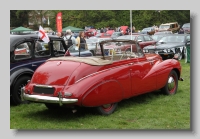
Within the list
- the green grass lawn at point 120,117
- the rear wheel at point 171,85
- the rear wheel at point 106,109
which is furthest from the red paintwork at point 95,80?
the rear wheel at point 171,85

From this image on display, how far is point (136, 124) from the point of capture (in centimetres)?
571

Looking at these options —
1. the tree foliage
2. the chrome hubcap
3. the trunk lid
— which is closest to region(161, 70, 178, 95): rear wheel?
the chrome hubcap

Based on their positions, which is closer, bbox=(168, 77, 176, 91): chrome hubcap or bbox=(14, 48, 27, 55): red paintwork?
bbox=(14, 48, 27, 55): red paintwork

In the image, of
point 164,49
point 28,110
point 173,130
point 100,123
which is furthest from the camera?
point 164,49

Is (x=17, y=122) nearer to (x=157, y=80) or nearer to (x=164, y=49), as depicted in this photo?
(x=157, y=80)

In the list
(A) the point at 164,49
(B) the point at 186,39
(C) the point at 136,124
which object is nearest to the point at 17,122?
(C) the point at 136,124

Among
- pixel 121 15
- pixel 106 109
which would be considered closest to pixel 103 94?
pixel 106 109

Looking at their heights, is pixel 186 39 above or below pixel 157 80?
above

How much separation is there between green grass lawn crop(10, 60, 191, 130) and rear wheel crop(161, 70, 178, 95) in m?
0.40

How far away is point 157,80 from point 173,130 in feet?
7.34

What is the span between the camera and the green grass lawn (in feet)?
18.4

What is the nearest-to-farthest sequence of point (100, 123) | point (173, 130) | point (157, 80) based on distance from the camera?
1. point (173, 130)
2. point (100, 123)
3. point (157, 80)

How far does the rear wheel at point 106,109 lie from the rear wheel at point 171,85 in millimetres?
1965

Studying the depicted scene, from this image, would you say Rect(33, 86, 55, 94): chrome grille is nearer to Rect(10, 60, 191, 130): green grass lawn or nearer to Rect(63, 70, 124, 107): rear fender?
Rect(63, 70, 124, 107): rear fender
